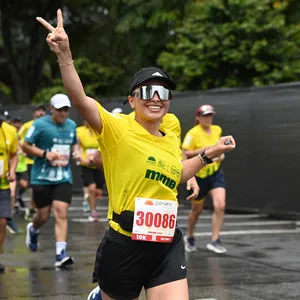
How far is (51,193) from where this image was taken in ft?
35.6

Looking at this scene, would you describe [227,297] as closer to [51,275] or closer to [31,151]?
[51,275]

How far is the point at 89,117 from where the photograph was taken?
5.38 metres

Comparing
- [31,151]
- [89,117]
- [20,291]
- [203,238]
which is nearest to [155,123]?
[89,117]

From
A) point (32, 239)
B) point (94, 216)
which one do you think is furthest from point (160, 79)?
point (94, 216)

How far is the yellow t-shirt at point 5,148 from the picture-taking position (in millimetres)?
10391

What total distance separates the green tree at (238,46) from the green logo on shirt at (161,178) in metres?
18.7

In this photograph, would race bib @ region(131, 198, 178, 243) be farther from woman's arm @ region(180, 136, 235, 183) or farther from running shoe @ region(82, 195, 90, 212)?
running shoe @ region(82, 195, 90, 212)

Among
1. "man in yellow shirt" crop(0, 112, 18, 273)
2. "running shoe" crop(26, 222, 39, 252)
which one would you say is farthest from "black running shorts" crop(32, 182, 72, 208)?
"running shoe" crop(26, 222, 39, 252)

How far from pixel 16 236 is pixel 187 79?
13060 millimetres

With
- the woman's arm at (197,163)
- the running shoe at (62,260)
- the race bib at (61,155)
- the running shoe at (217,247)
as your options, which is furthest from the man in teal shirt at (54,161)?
the woman's arm at (197,163)

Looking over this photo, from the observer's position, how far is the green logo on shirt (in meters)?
5.60

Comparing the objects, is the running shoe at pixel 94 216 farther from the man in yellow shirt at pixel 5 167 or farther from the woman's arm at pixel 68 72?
the woman's arm at pixel 68 72

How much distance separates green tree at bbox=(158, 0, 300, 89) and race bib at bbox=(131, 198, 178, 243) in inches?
734

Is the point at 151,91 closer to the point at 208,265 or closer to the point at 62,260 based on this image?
the point at 62,260
